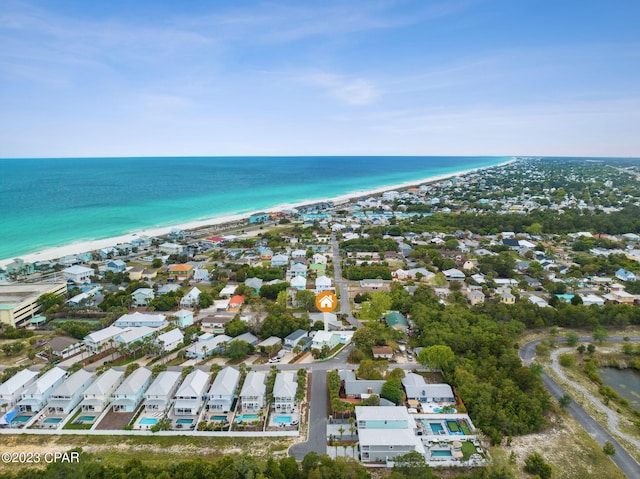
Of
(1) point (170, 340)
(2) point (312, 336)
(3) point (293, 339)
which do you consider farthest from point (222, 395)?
(2) point (312, 336)

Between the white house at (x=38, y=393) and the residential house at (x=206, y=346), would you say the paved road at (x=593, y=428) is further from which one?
the white house at (x=38, y=393)

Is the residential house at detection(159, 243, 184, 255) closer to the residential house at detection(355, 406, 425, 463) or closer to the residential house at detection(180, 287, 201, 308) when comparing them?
the residential house at detection(180, 287, 201, 308)

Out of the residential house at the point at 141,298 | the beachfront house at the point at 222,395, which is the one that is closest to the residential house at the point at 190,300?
the residential house at the point at 141,298

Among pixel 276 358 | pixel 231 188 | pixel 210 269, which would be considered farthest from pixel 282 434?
pixel 231 188

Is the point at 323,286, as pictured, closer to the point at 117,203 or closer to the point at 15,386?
the point at 15,386

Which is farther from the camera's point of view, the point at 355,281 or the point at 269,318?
the point at 355,281

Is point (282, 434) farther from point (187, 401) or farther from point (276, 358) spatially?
point (276, 358)

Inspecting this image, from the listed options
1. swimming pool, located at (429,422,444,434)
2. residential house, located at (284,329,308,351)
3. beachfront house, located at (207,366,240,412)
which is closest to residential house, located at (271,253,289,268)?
residential house, located at (284,329,308,351)
